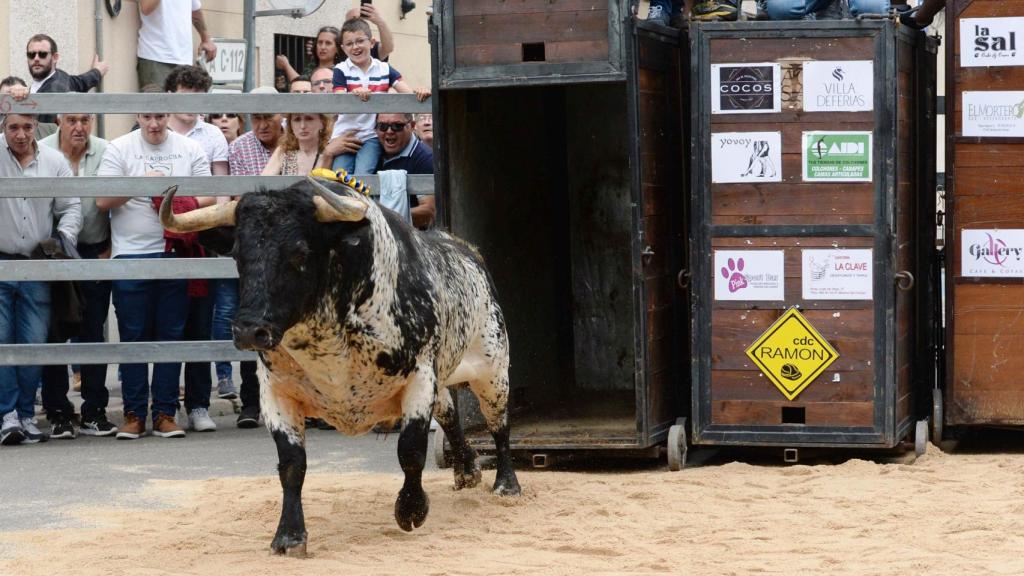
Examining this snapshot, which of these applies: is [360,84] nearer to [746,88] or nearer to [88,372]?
[88,372]

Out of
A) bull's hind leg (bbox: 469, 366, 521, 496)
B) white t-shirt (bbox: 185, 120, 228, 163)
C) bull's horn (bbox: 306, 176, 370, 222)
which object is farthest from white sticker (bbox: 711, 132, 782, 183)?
white t-shirt (bbox: 185, 120, 228, 163)

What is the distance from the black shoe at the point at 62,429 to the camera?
38.1 feet

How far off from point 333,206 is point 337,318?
55 cm

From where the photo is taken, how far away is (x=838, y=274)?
32.7 ft

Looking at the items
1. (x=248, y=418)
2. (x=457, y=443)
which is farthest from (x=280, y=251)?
(x=248, y=418)

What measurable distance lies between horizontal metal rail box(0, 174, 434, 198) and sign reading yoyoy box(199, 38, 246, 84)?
14.1ft

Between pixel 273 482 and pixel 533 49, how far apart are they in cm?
281

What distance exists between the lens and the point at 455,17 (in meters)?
9.91

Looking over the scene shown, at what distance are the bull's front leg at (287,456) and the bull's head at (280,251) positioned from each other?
26.4 inches

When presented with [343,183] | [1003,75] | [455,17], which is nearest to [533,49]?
[455,17]

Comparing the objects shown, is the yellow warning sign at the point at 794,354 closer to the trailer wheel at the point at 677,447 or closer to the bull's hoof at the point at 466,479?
the trailer wheel at the point at 677,447

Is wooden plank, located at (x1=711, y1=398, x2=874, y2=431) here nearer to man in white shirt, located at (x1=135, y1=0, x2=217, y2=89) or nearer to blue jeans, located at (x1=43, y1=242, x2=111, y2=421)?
blue jeans, located at (x1=43, y1=242, x2=111, y2=421)

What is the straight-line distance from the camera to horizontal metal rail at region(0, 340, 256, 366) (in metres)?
11.3

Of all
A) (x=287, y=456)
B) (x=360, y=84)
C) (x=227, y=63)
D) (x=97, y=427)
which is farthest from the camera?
(x=227, y=63)
